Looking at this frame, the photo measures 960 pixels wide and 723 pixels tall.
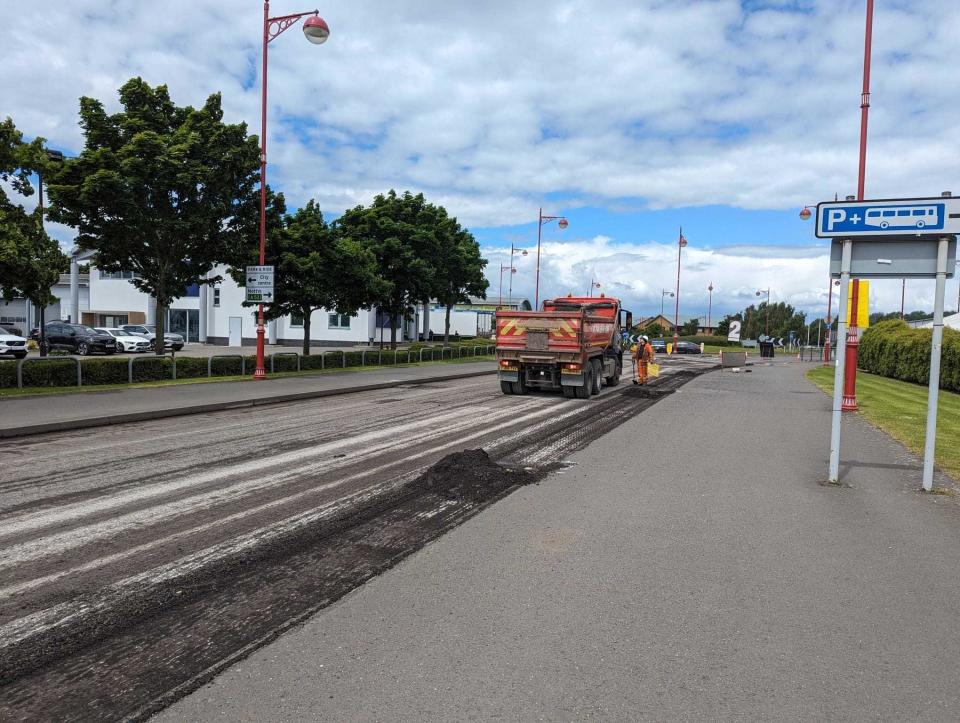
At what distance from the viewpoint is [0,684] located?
315 cm

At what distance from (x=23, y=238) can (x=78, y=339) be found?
24.1 meters

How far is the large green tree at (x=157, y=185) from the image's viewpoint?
18.6 metres

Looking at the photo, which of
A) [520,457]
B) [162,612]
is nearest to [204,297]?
[520,457]

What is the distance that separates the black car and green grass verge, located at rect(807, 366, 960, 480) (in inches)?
1328

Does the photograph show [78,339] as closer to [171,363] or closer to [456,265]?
[171,363]

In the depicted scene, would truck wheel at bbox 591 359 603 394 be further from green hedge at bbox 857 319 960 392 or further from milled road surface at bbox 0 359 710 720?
green hedge at bbox 857 319 960 392

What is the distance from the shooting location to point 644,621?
397 centimetres

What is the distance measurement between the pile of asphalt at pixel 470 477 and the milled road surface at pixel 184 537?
0.19 meters

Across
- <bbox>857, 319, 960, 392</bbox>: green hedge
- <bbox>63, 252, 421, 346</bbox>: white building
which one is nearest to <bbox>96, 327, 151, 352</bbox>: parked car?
<bbox>63, 252, 421, 346</bbox>: white building

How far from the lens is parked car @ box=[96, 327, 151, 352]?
1506 inches

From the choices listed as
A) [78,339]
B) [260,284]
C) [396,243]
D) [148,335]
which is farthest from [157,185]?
[148,335]

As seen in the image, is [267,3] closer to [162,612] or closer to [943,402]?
[162,612]

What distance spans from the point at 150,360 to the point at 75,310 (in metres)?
38.6

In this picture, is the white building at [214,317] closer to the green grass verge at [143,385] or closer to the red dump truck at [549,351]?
the green grass verge at [143,385]
